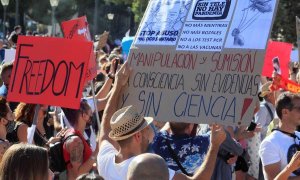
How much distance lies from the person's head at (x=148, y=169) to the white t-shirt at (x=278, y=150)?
225 centimetres

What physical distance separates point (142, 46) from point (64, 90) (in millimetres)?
1212

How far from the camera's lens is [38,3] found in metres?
55.1

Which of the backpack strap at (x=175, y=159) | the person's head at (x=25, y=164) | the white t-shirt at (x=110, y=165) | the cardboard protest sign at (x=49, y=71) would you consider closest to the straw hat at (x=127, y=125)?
the white t-shirt at (x=110, y=165)

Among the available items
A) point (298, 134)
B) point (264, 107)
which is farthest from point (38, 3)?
point (298, 134)

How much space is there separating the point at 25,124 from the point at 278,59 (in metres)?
5.30

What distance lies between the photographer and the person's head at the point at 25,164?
3.68 meters

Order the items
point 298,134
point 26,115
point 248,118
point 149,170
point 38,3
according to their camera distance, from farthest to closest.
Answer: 1. point 38,3
2. point 26,115
3. point 298,134
4. point 248,118
5. point 149,170

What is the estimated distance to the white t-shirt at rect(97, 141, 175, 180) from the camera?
4535mm

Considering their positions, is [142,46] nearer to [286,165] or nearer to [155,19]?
[155,19]

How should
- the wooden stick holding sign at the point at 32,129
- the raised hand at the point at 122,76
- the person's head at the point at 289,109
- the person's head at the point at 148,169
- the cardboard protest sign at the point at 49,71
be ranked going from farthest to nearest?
1. the wooden stick holding sign at the point at 32,129
2. the cardboard protest sign at the point at 49,71
3. the person's head at the point at 289,109
4. the raised hand at the point at 122,76
5. the person's head at the point at 148,169

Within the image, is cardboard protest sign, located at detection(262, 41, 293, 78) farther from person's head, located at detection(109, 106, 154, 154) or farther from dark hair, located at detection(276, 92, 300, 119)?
person's head, located at detection(109, 106, 154, 154)

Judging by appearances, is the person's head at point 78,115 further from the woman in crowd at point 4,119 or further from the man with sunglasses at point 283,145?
the man with sunglasses at point 283,145

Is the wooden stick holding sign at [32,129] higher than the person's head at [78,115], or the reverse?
the person's head at [78,115]

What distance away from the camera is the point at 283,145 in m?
5.75
